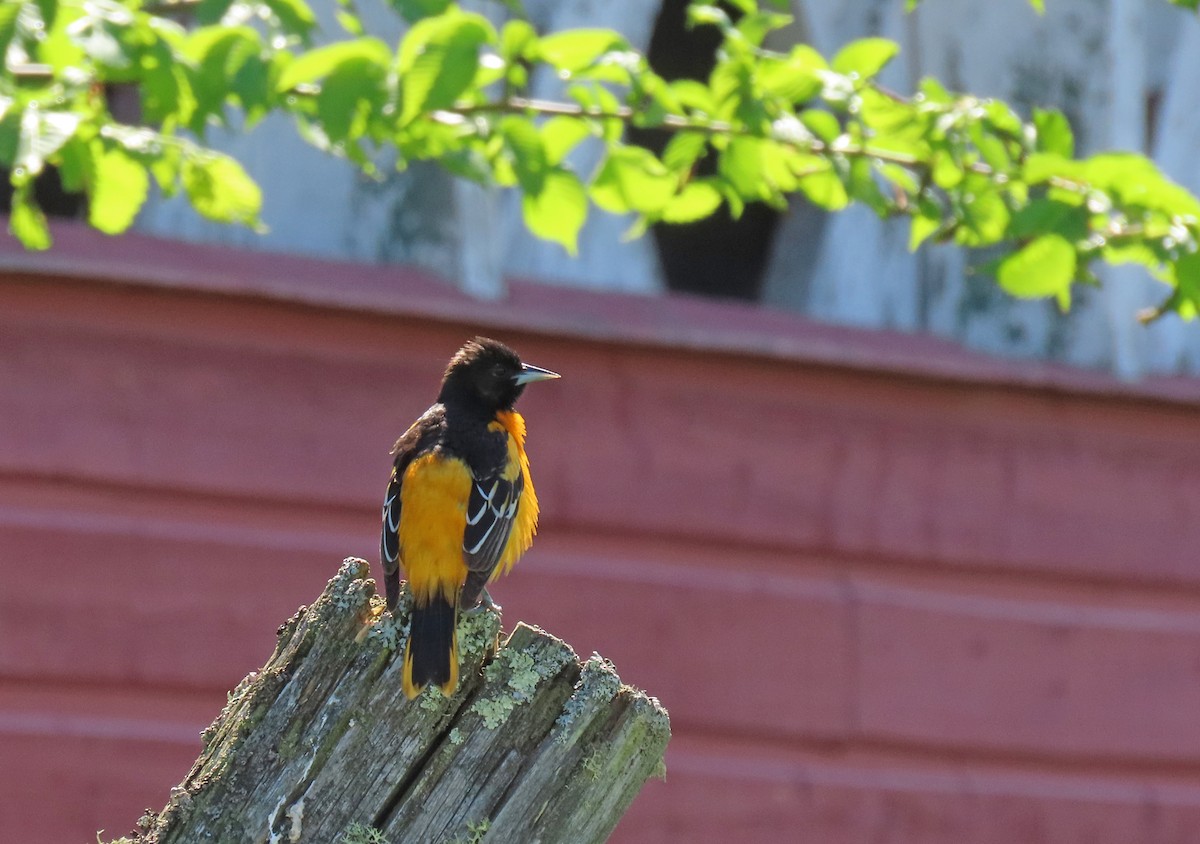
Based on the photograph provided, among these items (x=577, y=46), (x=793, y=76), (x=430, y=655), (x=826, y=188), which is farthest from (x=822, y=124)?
(x=430, y=655)

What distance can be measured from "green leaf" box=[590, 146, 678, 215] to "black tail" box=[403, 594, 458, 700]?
6.80 feet

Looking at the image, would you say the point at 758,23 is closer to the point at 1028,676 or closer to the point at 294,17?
the point at 294,17

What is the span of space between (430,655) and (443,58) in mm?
1807

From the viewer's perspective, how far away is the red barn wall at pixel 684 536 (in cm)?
624

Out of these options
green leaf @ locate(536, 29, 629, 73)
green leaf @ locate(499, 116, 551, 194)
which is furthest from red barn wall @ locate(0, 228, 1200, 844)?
green leaf @ locate(536, 29, 629, 73)

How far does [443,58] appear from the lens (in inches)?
152

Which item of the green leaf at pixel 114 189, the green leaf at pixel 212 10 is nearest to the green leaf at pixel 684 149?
the green leaf at pixel 212 10

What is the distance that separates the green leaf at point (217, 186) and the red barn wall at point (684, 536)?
5.14 feet

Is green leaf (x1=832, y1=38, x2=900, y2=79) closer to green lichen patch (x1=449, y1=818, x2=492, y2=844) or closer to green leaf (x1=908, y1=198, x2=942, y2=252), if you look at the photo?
green leaf (x1=908, y1=198, x2=942, y2=252)

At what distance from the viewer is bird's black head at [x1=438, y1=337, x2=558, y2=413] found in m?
5.14

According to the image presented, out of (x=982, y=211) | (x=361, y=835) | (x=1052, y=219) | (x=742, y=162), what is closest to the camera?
(x=361, y=835)

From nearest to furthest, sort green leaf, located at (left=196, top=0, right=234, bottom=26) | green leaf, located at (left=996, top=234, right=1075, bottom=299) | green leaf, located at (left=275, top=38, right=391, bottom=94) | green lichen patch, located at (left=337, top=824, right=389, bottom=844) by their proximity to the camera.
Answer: green lichen patch, located at (left=337, top=824, right=389, bottom=844) < green leaf, located at (left=196, top=0, right=234, bottom=26) < green leaf, located at (left=275, top=38, right=391, bottom=94) < green leaf, located at (left=996, top=234, right=1075, bottom=299)

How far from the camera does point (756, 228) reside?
8.28 metres

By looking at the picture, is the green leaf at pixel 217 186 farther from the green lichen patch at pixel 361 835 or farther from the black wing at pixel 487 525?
the green lichen patch at pixel 361 835
